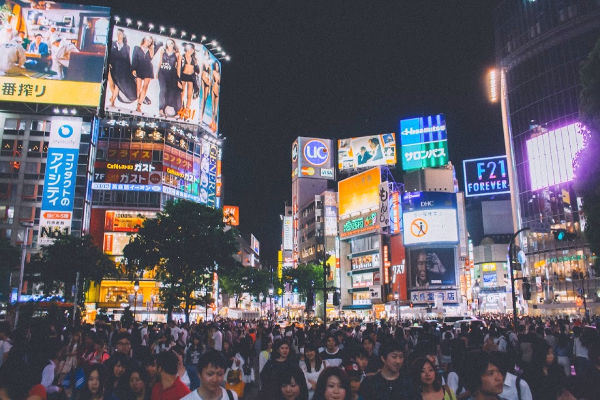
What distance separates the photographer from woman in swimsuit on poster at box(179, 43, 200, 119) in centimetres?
6912

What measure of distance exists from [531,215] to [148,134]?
58715 millimetres

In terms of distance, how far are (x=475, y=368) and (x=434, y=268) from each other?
7089 centimetres

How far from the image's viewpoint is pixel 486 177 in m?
108

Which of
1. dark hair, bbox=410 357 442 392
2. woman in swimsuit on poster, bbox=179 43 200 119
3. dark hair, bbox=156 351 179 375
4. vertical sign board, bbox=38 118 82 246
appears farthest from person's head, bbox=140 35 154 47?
dark hair, bbox=410 357 442 392

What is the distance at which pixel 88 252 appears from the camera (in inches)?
1679

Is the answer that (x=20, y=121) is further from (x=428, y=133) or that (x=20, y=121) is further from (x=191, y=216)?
(x=428, y=133)

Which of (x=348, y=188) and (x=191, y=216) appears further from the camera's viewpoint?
(x=348, y=188)

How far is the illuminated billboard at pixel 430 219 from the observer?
2881 inches

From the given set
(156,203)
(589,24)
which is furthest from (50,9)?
(589,24)

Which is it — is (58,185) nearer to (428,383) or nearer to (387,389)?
(387,389)

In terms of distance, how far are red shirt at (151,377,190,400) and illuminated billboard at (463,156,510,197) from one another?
107570 millimetres

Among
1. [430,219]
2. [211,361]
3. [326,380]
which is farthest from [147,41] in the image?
[326,380]

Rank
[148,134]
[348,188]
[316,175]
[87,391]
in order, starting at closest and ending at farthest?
[87,391] < [148,134] < [348,188] < [316,175]

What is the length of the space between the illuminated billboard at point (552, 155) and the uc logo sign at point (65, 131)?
6036 cm
